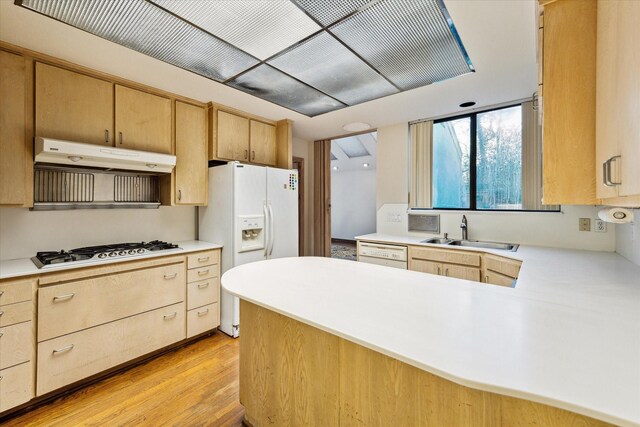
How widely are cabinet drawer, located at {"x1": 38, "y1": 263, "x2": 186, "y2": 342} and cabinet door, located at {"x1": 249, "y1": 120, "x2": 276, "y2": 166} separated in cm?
158

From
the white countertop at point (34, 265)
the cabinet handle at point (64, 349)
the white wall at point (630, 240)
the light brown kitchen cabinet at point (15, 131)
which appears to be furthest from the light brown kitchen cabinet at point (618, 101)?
the light brown kitchen cabinet at point (15, 131)

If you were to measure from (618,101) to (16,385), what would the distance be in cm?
341

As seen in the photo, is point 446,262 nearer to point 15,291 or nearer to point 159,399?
point 159,399

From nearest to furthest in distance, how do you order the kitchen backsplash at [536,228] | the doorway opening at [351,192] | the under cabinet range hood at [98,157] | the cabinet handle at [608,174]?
the cabinet handle at [608,174] → the under cabinet range hood at [98,157] → the kitchen backsplash at [536,228] → the doorway opening at [351,192]

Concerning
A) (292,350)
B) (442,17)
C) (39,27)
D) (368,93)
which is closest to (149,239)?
A: (39,27)

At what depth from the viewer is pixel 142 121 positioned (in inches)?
101

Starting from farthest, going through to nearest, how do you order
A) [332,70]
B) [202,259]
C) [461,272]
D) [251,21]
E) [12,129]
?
[202,259] < [461,272] < [332,70] < [12,129] < [251,21]

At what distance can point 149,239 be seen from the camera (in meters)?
2.90

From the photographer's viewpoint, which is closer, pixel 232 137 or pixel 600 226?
pixel 600 226

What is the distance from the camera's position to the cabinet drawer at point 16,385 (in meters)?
1.70

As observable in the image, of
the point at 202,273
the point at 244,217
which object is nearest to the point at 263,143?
the point at 244,217

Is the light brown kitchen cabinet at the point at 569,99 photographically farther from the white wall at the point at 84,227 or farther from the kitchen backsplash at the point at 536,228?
the white wall at the point at 84,227

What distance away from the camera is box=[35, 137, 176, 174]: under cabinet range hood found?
195cm

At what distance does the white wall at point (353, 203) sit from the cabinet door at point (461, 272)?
18.3 ft
